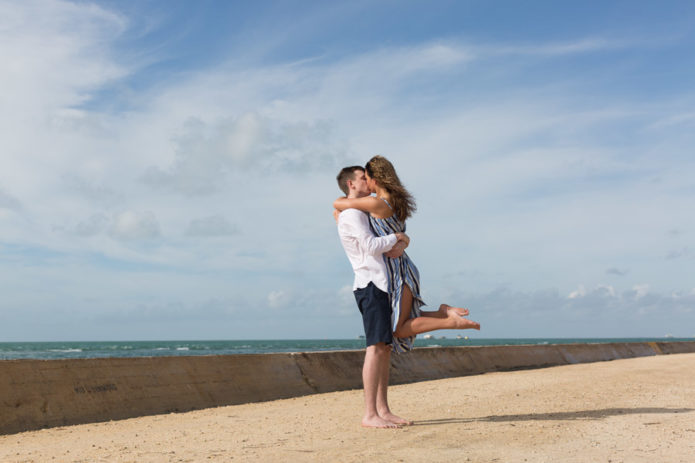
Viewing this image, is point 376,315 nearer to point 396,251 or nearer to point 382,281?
point 382,281

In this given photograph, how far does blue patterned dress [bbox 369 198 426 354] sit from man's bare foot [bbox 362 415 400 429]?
0.49 m

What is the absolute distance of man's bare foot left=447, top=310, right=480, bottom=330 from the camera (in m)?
4.62

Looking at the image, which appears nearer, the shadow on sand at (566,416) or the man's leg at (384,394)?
the man's leg at (384,394)

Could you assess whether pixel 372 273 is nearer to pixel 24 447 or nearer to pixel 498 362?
pixel 24 447

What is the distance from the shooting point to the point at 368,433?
4383 mm

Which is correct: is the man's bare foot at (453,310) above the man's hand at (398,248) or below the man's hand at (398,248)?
below

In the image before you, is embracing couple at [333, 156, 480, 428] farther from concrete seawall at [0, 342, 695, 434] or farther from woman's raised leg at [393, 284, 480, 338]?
concrete seawall at [0, 342, 695, 434]

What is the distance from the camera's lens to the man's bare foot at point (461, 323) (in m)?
4.62

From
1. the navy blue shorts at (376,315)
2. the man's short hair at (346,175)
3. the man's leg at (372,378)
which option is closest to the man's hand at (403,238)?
the navy blue shorts at (376,315)

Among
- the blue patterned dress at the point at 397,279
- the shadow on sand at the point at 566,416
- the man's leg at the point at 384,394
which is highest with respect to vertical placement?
the blue patterned dress at the point at 397,279

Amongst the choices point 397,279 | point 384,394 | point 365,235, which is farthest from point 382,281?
point 384,394

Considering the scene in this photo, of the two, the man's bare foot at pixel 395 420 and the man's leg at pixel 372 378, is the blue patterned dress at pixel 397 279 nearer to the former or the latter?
the man's leg at pixel 372 378

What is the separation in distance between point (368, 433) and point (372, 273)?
3.66 ft

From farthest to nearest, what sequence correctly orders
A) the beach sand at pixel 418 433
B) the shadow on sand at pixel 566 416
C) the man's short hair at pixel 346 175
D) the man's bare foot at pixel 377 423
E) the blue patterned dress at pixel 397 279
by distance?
the man's short hair at pixel 346 175
the shadow on sand at pixel 566 416
the blue patterned dress at pixel 397 279
the man's bare foot at pixel 377 423
the beach sand at pixel 418 433
